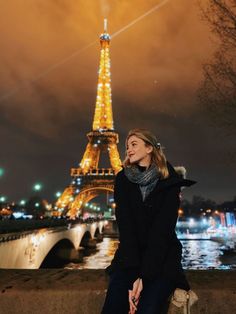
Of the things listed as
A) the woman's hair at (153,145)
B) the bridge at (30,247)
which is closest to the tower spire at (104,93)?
the bridge at (30,247)

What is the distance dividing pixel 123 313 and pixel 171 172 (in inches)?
50.0

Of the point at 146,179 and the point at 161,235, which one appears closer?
the point at 161,235

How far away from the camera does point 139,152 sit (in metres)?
2.91

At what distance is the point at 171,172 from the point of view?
9.21 ft

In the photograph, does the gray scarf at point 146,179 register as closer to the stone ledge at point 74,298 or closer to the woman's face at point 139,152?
the woman's face at point 139,152

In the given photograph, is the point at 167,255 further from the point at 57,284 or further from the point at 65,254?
the point at 65,254

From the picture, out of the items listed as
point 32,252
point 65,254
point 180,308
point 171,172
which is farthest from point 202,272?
point 65,254

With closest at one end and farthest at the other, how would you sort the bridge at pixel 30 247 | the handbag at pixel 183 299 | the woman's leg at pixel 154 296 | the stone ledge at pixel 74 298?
1. the woman's leg at pixel 154 296
2. the handbag at pixel 183 299
3. the stone ledge at pixel 74 298
4. the bridge at pixel 30 247

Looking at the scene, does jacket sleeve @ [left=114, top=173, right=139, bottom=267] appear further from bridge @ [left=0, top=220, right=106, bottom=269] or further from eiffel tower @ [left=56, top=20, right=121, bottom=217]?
eiffel tower @ [left=56, top=20, right=121, bottom=217]

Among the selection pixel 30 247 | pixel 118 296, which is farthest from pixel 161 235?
pixel 30 247

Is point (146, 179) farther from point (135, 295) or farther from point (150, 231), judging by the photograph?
point (135, 295)

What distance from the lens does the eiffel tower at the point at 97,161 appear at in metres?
63.3

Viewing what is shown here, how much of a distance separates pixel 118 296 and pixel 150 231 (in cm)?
57

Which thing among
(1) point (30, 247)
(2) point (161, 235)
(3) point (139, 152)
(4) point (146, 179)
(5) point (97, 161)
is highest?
(5) point (97, 161)
